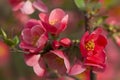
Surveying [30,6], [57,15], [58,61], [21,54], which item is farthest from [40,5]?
[21,54]

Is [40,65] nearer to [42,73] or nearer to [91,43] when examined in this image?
[42,73]

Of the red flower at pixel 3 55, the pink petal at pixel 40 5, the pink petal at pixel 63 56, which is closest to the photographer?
the pink petal at pixel 63 56

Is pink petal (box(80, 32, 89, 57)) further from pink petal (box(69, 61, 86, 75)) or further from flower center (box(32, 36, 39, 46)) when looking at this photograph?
flower center (box(32, 36, 39, 46))

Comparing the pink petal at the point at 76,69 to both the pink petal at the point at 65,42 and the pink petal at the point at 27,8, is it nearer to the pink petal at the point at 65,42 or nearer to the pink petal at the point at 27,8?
the pink petal at the point at 65,42

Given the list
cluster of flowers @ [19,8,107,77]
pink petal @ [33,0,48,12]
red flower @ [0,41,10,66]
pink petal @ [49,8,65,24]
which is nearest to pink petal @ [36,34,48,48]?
cluster of flowers @ [19,8,107,77]

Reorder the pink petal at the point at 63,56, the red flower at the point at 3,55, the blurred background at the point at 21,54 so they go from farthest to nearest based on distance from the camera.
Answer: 1. the red flower at the point at 3,55
2. the blurred background at the point at 21,54
3. the pink petal at the point at 63,56

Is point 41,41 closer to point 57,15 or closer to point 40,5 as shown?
point 57,15

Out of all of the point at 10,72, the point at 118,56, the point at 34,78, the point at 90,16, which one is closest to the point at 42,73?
the point at 90,16

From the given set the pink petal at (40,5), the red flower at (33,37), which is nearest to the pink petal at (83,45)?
the red flower at (33,37)
